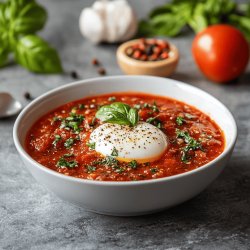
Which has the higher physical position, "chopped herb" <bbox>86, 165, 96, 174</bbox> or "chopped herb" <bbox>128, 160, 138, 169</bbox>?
"chopped herb" <bbox>128, 160, 138, 169</bbox>

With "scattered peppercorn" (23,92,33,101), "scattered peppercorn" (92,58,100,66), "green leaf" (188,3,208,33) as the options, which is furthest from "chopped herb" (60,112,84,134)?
"green leaf" (188,3,208,33)

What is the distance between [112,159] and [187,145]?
0.47 m

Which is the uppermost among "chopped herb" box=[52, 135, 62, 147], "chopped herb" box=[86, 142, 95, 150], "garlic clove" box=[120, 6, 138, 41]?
"chopped herb" box=[86, 142, 95, 150]

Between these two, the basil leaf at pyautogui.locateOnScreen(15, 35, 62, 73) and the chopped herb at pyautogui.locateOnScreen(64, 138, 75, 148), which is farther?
the basil leaf at pyautogui.locateOnScreen(15, 35, 62, 73)

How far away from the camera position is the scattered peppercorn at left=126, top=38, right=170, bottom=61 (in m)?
4.88

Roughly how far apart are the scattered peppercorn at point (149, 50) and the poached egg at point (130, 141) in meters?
1.59

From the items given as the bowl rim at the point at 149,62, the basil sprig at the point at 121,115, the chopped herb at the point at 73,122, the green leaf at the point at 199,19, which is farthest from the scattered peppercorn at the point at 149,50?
the basil sprig at the point at 121,115

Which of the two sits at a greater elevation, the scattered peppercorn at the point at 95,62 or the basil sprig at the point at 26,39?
the basil sprig at the point at 26,39

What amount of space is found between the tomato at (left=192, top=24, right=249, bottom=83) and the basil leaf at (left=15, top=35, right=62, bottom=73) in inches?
51.7

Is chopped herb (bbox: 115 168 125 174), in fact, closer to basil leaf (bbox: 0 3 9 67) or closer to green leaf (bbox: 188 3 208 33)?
basil leaf (bbox: 0 3 9 67)

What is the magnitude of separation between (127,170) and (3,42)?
8.33 feet

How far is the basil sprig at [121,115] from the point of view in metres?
3.31

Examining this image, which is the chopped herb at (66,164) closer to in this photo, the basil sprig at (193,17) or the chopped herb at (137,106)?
the chopped herb at (137,106)

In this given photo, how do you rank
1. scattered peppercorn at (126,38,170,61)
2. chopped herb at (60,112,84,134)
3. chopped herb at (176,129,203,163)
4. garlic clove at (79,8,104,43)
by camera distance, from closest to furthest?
chopped herb at (176,129,203,163) < chopped herb at (60,112,84,134) < scattered peppercorn at (126,38,170,61) < garlic clove at (79,8,104,43)
